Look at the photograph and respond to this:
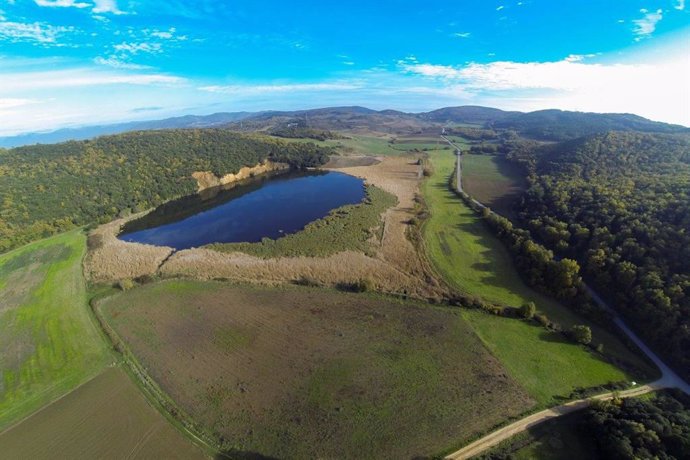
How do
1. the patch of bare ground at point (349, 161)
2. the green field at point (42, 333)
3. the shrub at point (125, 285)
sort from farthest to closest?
the patch of bare ground at point (349, 161), the shrub at point (125, 285), the green field at point (42, 333)

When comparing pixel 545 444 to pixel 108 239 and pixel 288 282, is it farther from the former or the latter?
pixel 108 239

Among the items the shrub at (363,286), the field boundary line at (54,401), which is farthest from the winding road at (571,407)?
the field boundary line at (54,401)

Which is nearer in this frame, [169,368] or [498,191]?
[169,368]

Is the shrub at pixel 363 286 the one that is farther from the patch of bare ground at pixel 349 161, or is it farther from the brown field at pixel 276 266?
the patch of bare ground at pixel 349 161

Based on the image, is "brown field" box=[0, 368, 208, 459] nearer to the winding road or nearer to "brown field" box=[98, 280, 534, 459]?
"brown field" box=[98, 280, 534, 459]

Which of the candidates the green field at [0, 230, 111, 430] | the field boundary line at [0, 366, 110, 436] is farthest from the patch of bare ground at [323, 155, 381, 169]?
the field boundary line at [0, 366, 110, 436]

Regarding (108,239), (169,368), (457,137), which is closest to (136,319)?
(169,368)
